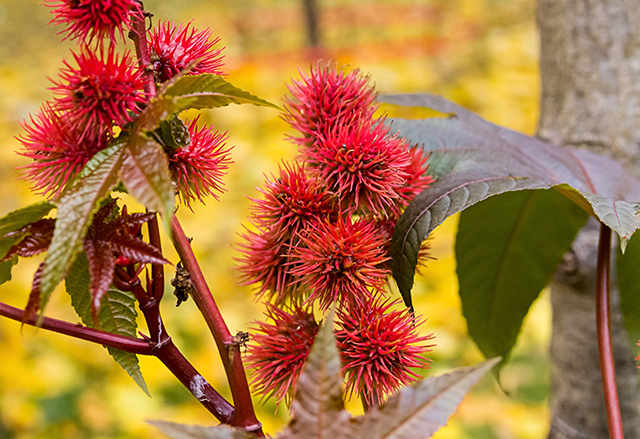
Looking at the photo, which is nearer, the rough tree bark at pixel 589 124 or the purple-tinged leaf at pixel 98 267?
the purple-tinged leaf at pixel 98 267

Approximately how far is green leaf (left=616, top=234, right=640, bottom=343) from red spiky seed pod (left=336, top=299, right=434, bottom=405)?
351 mm

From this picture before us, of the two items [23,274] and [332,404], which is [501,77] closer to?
[23,274]

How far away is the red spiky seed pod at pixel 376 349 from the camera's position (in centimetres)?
37

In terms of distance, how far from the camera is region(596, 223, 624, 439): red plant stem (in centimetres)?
43

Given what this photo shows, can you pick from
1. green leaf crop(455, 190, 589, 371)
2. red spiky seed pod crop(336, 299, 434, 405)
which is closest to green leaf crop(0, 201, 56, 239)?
red spiky seed pod crop(336, 299, 434, 405)

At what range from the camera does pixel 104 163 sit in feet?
0.97

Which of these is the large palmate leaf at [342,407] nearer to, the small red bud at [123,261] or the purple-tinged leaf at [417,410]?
the purple-tinged leaf at [417,410]

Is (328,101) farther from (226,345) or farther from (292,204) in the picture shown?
(226,345)

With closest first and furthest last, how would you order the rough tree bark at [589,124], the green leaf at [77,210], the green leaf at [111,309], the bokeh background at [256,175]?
the green leaf at [77,210], the green leaf at [111,309], the rough tree bark at [589,124], the bokeh background at [256,175]

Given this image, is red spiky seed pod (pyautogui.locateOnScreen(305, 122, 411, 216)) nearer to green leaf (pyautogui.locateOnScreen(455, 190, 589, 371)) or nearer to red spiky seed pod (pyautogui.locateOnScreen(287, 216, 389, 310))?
red spiky seed pod (pyautogui.locateOnScreen(287, 216, 389, 310))

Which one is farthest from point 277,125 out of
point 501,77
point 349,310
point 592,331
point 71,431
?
point 349,310

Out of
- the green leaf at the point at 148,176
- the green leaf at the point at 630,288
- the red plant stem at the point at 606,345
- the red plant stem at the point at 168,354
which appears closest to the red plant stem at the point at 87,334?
the red plant stem at the point at 168,354

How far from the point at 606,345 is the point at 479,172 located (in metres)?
0.20

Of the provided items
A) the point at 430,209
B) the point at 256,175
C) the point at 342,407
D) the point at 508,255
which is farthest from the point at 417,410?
the point at 256,175
